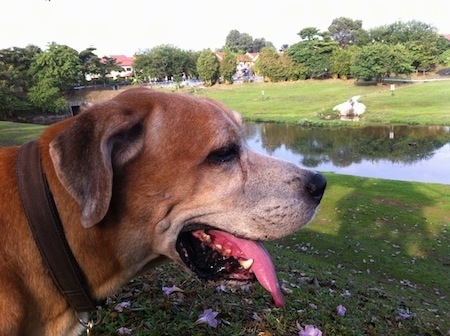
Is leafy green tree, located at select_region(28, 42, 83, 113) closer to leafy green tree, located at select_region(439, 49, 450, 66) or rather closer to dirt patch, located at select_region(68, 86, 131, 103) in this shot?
dirt patch, located at select_region(68, 86, 131, 103)

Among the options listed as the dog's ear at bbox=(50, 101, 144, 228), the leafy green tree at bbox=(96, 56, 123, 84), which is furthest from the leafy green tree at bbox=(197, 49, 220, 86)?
the dog's ear at bbox=(50, 101, 144, 228)

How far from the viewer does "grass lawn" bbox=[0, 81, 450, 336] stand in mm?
→ 4277

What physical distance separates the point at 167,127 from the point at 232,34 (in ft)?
638

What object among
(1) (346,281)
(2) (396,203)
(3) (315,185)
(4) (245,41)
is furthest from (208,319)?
(4) (245,41)

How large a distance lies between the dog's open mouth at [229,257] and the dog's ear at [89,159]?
836 millimetres

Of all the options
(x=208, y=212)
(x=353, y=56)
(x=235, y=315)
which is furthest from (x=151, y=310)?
(x=353, y=56)

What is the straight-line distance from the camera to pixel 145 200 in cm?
262

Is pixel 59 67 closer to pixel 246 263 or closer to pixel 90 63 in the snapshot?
pixel 90 63

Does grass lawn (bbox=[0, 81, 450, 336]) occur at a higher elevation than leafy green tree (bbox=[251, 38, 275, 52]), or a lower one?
lower

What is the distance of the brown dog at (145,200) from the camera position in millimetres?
2344

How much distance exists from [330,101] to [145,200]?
73503 millimetres

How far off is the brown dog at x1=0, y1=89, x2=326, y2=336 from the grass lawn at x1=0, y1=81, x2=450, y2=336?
52cm

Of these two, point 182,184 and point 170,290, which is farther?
point 170,290

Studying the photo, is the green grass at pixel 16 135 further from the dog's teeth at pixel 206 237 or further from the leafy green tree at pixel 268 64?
the leafy green tree at pixel 268 64
